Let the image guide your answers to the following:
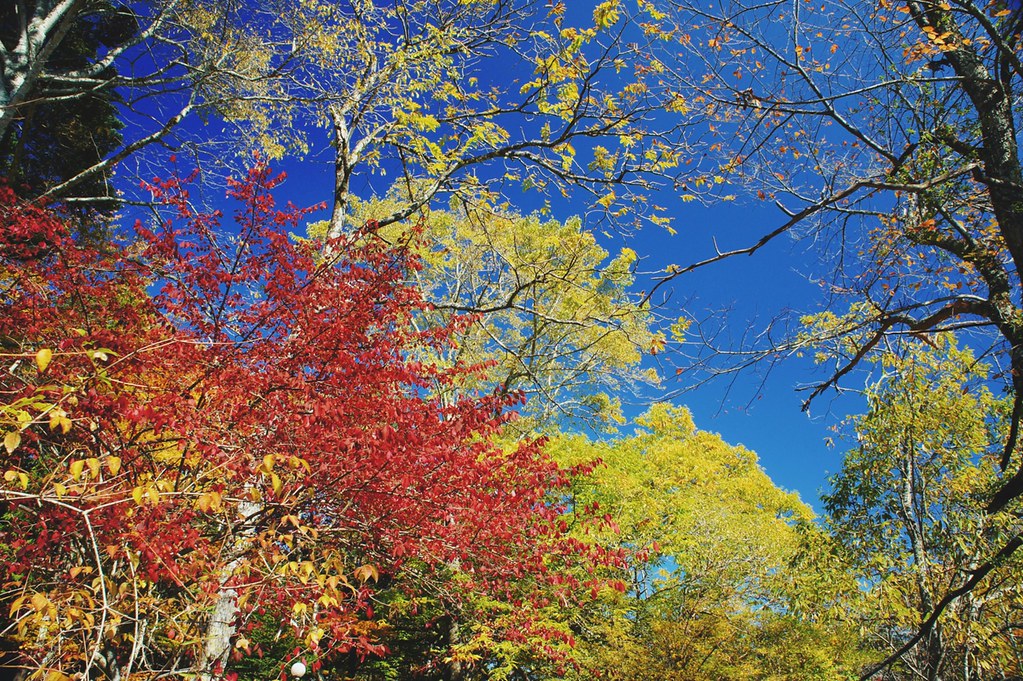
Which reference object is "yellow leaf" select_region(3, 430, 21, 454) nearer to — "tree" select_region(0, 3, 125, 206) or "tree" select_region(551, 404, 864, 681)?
"tree" select_region(551, 404, 864, 681)

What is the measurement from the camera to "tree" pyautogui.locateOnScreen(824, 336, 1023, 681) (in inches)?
279

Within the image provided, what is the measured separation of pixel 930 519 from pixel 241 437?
30.3 feet

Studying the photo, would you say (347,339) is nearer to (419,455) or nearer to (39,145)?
(419,455)

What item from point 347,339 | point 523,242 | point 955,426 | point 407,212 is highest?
point 523,242

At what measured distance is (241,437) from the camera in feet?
12.5

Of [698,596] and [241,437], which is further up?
[698,596]

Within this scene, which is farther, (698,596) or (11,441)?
(698,596)

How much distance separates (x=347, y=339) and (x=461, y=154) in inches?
134

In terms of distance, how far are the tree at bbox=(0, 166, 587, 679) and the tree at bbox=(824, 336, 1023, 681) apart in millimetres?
5462

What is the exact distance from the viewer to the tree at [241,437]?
362 centimetres

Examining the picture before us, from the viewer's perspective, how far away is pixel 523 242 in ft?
47.3

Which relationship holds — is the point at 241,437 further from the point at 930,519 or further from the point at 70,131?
the point at 70,131

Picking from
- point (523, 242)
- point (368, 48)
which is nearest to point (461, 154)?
point (368, 48)

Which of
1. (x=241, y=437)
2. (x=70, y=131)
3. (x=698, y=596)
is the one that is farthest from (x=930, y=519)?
(x=70, y=131)
